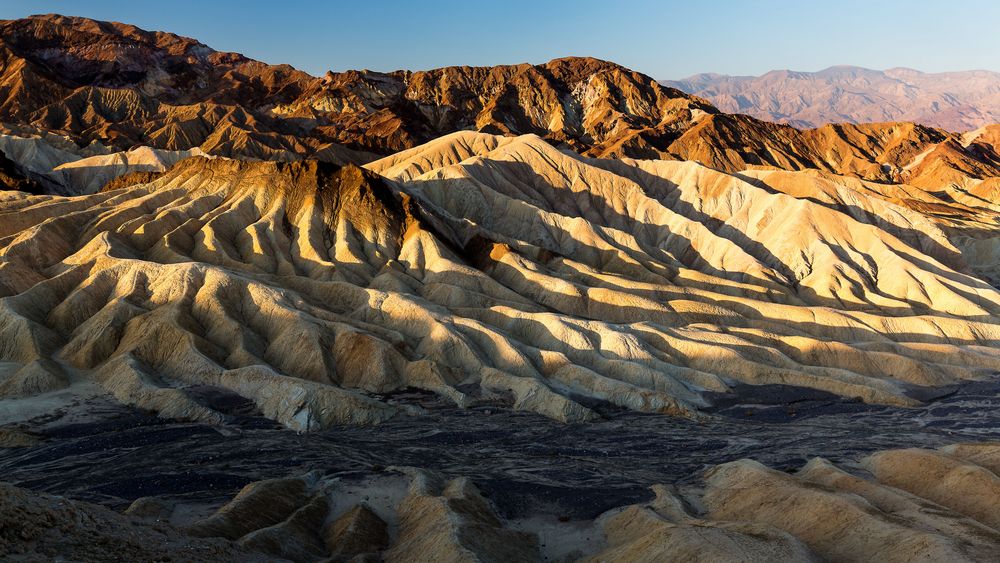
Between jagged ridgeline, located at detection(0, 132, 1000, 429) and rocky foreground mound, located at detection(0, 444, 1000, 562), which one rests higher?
jagged ridgeline, located at detection(0, 132, 1000, 429)

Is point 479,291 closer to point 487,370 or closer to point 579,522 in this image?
point 487,370

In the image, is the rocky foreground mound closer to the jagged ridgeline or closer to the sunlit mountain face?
the sunlit mountain face

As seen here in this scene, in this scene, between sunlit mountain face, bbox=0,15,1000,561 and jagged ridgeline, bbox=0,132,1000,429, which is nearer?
sunlit mountain face, bbox=0,15,1000,561

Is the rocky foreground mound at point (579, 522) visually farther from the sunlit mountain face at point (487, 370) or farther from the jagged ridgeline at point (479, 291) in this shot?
the jagged ridgeline at point (479, 291)

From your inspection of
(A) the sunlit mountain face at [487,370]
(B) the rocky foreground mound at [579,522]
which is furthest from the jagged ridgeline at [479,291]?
(B) the rocky foreground mound at [579,522]

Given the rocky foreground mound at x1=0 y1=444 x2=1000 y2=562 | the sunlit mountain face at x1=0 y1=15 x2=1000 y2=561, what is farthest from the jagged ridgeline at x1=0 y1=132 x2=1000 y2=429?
the rocky foreground mound at x1=0 y1=444 x2=1000 y2=562

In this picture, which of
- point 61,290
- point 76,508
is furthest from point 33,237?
point 76,508

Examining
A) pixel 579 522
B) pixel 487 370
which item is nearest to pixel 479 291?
pixel 487 370
